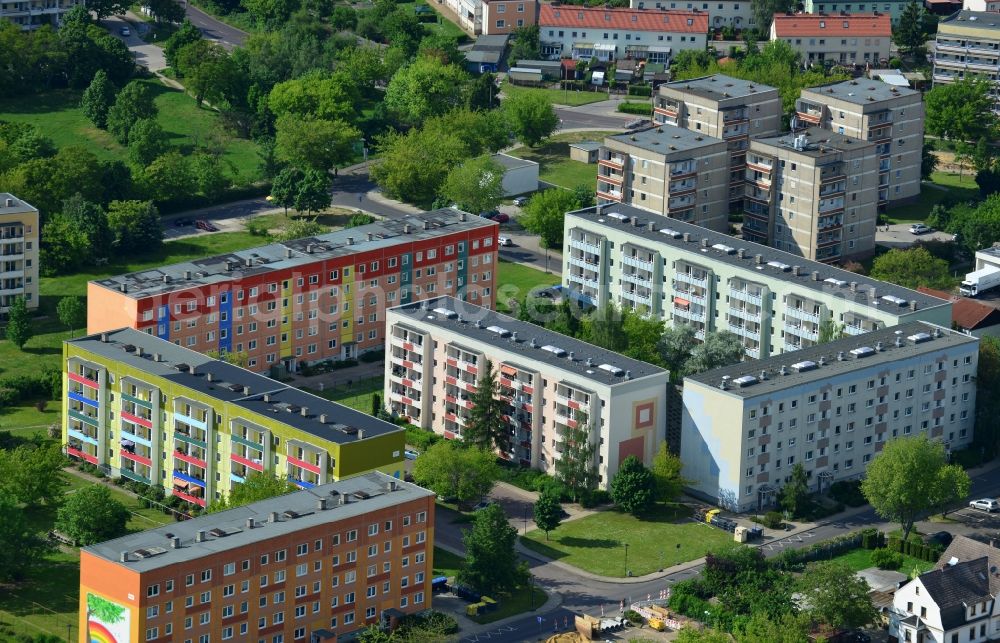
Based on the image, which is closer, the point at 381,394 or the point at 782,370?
the point at 782,370

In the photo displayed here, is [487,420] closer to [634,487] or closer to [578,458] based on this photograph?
[578,458]

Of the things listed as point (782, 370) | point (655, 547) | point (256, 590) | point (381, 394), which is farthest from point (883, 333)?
point (256, 590)

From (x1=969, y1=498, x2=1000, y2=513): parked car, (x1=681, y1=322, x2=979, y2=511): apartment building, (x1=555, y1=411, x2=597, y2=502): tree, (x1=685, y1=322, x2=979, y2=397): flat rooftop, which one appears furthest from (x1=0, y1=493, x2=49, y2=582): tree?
(x1=969, y1=498, x2=1000, y2=513): parked car

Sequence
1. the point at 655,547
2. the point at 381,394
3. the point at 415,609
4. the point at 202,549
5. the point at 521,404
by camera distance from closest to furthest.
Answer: the point at 202,549 < the point at 415,609 < the point at 655,547 < the point at 521,404 < the point at 381,394

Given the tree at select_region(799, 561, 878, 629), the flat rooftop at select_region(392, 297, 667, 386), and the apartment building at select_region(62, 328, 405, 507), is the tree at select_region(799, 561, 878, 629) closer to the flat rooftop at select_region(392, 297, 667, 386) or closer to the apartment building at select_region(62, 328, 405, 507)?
the flat rooftop at select_region(392, 297, 667, 386)

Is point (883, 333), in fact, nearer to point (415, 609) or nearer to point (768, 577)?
point (768, 577)

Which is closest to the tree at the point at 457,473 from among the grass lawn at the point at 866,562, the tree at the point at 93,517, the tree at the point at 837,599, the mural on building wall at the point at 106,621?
the tree at the point at 93,517
